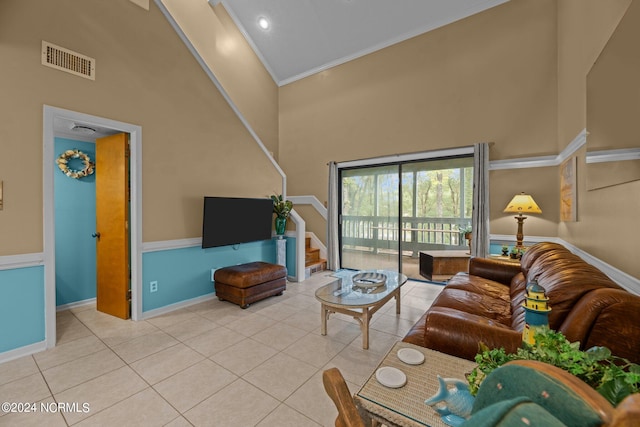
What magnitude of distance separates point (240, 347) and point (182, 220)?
183 centimetres

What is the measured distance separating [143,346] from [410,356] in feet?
8.19

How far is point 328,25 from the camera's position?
505 centimetres

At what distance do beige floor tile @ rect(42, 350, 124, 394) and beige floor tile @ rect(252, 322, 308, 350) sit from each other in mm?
1182

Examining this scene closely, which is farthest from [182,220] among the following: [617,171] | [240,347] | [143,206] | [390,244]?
[617,171]

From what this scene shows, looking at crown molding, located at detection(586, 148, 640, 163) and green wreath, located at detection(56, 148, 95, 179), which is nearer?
crown molding, located at detection(586, 148, 640, 163)

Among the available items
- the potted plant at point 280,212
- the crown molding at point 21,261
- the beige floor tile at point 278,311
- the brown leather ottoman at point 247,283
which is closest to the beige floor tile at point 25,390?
the crown molding at point 21,261

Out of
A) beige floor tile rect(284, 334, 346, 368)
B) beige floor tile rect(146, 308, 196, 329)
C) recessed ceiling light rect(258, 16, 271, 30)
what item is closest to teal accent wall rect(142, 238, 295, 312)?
beige floor tile rect(146, 308, 196, 329)

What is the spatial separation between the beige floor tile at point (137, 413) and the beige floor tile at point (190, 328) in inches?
32.8

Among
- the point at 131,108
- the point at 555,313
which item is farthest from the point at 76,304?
the point at 555,313

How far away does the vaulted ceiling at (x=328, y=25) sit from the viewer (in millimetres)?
4402

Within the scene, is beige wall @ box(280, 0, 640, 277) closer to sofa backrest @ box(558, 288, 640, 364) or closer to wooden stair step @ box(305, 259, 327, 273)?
wooden stair step @ box(305, 259, 327, 273)

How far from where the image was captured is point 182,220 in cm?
345

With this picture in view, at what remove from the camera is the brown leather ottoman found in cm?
339

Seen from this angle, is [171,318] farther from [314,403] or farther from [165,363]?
[314,403]
